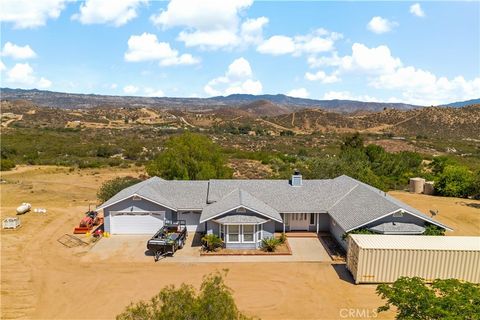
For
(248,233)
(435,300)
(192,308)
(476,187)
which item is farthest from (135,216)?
(476,187)

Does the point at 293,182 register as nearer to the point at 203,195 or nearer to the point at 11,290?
the point at 203,195

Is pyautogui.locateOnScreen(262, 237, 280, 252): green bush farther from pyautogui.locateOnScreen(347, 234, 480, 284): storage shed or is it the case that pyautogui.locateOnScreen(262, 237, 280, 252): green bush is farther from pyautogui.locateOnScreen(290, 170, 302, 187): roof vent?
pyautogui.locateOnScreen(290, 170, 302, 187): roof vent

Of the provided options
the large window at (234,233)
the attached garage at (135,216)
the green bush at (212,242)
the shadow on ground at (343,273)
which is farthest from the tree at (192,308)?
the attached garage at (135,216)

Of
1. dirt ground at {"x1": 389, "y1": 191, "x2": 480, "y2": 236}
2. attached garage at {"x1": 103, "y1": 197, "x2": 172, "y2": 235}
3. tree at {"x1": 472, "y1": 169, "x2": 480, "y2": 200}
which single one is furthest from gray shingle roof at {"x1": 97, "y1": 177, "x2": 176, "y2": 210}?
tree at {"x1": 472, "y1": 169, "x2": 480, "y2": 200}

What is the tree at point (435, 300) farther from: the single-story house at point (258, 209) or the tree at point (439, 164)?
the tree at point (439, 164)

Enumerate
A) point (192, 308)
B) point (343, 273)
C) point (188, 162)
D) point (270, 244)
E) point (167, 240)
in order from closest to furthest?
point (192, 308) → point (343, 273) → point (167, 240) → point (270, 244) → point (188, 162)

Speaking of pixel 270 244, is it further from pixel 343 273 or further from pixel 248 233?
pixel 343 273
